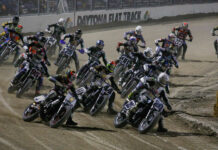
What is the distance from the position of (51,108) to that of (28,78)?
3.45 m

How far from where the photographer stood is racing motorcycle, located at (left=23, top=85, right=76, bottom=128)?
13117 mm

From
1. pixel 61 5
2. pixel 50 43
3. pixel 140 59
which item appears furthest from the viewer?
pixel 61 5

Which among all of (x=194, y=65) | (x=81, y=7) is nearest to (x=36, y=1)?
(x=81, y=7)

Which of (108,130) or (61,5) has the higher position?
(61,5)

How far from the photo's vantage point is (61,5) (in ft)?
116

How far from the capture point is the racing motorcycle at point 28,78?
16.5 m

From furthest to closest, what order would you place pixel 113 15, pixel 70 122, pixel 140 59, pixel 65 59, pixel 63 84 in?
pixel 113 15 → pixel 65 59 → pixel 140 59 → pixel 70 122 → pixel 63 84

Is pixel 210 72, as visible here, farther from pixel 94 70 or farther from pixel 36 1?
pixel 36 1

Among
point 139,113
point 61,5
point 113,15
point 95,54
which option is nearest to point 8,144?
point 139,113

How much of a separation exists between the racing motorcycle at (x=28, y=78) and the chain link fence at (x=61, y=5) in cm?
1445

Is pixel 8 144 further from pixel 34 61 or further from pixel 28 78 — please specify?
pixel 34 61

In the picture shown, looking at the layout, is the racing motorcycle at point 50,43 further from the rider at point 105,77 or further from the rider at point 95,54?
the rider at point 105,77

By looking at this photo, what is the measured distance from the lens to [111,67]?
53.6 feet

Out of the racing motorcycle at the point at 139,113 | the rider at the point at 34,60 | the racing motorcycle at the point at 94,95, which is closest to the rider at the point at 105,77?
the racing motorcycle at the point at 94,95
